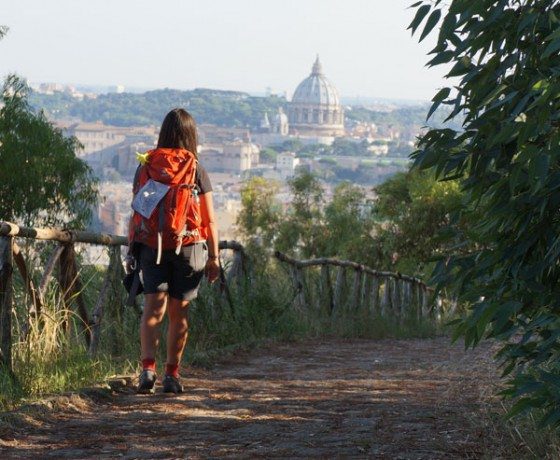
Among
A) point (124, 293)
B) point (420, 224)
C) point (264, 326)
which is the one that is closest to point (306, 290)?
point (264, 326)

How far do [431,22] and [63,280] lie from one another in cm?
309

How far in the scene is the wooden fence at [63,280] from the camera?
19.1 feet

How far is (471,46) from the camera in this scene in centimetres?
419

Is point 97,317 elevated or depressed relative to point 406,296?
elevated

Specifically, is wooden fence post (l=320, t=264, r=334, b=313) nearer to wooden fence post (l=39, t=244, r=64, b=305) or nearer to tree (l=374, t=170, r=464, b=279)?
wooden fence post (l=39, t=244, r=64, b=305)

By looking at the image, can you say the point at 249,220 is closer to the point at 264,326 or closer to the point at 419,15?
the point at 264,326

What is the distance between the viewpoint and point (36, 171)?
126 ft

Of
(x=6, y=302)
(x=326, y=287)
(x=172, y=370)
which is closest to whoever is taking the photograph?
(x=6, y=302)

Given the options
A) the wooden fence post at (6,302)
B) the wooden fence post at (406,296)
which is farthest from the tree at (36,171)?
the wooden fence post at (6,302)

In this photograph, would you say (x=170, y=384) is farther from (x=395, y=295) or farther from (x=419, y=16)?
(x=395, y=295)

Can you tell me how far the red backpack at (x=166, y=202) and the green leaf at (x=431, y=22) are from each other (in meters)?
2.27

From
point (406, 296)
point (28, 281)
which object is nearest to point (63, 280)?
point (28, 281)

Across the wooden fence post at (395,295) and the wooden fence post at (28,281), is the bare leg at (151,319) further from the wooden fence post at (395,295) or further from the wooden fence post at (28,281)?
the wooden fence post at (395,295)

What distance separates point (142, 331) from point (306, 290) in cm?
708
